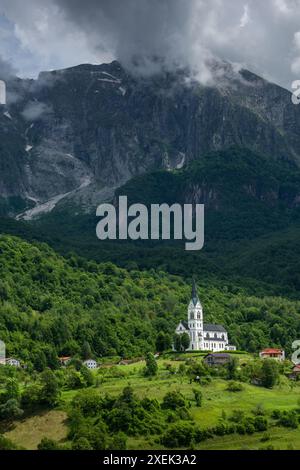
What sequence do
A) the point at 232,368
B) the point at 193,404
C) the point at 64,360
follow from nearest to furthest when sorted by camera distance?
the point at 193,404 → the point at 232,368 → the point at 64,360

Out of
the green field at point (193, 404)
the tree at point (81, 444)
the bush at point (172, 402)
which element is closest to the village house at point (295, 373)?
the green field at point (193, 404)

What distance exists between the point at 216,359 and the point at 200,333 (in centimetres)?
2278

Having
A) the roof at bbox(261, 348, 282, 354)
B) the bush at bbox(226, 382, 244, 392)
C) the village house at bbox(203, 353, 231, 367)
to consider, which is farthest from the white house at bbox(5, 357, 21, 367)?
the roof at bbox(261, 348, 282, 354)

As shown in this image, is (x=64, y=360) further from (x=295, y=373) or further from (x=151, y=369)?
(x=295, y=373)

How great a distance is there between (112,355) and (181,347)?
1403cm

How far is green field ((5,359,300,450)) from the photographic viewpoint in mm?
128500

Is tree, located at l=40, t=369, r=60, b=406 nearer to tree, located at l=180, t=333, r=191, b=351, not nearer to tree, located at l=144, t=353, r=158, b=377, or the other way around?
tree, located at l=144, t=353, r=158, b=377

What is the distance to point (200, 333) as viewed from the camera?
190250mm

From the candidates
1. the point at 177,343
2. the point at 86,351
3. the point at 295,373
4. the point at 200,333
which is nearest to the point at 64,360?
the point at 86,351

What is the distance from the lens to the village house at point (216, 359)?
546 feet

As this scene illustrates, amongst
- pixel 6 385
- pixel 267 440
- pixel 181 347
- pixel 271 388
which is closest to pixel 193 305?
pixel 181 347

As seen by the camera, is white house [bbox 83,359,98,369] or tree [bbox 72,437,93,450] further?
white house [bbox 83,359,98,369]

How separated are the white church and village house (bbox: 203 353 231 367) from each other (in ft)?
55.3

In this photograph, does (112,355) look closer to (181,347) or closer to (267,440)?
(181,347)
